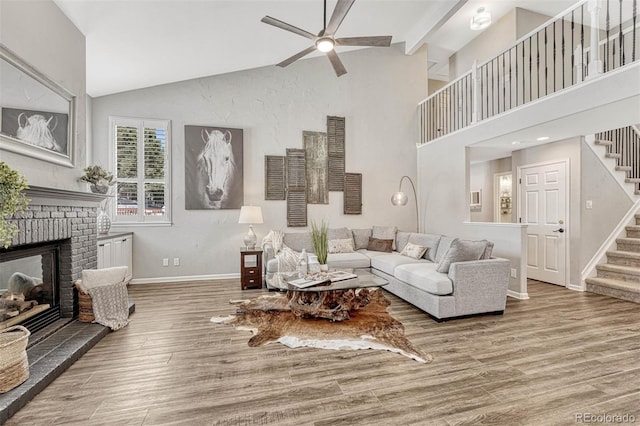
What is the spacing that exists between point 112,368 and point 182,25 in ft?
12.0

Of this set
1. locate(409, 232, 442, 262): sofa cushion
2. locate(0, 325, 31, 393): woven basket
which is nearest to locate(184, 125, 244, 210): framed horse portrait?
locate(409, 232, 442, 262): sofa cushion

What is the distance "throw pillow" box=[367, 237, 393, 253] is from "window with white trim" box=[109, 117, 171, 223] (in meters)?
3.60

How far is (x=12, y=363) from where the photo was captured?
186cm

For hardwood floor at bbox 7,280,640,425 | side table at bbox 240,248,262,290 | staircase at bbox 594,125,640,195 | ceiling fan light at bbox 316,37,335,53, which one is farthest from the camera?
staircase at bbox 594,125,640,195

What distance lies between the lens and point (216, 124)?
17.3ft

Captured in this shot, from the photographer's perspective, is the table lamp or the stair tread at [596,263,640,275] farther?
the table lamp

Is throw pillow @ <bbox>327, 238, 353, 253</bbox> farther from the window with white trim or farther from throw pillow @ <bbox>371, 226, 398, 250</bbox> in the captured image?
the window with white trim

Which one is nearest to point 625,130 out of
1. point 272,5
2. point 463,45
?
point 463,45

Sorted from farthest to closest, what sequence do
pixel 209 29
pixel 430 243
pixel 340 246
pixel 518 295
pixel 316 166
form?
pixel 316 166, pixel 340 246, pixel 430 243, pixel 518 295, pixel 209 29

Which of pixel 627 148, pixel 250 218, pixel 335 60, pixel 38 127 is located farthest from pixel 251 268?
pixel 627 148

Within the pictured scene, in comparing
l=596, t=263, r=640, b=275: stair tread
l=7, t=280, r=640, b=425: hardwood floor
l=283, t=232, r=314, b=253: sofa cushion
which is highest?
l=283, t=232, r=314, b=253: sofa cushion

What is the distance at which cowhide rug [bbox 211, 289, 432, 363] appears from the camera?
8.69ft

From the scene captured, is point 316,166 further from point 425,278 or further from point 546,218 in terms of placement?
point 546,218

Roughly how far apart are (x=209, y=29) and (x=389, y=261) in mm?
3977
